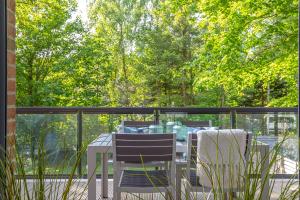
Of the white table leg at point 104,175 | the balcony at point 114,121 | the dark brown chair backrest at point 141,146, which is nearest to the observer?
the dark brown chair backrest at point 141,146

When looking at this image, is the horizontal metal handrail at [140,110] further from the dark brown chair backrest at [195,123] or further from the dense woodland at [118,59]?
the dense woodland at [118,59]

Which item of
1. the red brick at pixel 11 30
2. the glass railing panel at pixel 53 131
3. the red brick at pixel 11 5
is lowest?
the glass railing panel at pixel 53 131

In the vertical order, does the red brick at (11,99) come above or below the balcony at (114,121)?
above

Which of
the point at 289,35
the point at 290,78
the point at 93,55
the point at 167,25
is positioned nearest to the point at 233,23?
the point at 289,35

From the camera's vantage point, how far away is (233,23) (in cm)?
932

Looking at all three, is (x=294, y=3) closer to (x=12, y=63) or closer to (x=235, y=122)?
(x=235, y=122)

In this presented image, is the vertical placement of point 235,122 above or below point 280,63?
below

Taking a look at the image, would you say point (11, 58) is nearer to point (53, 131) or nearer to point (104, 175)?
point (104, 175)

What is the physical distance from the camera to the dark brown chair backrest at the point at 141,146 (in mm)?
3240

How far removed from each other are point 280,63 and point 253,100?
356 centimetres

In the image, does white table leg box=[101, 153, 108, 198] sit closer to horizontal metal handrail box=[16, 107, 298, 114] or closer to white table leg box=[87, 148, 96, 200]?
white table leg box=[87, 148, 96, 200]

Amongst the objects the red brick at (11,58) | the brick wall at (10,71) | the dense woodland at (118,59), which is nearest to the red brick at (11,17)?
the brick wall at (10,71)

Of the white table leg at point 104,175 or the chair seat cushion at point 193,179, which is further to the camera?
the white table leg at point 104,175

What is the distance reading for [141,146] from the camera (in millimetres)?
3246
